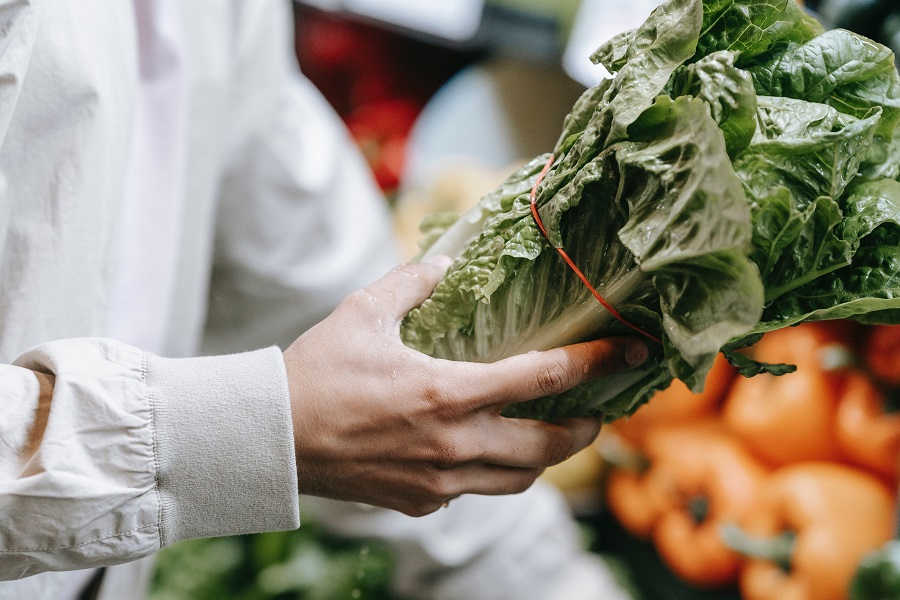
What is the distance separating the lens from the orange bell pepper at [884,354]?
1688mm

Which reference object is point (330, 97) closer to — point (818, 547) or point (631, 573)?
point (631, 573)

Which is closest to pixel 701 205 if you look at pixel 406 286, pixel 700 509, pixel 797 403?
pixel 406 286

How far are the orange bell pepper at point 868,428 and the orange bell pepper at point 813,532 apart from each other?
6 centimetres

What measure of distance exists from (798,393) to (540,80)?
5.53 ft

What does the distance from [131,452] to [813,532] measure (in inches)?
60.2

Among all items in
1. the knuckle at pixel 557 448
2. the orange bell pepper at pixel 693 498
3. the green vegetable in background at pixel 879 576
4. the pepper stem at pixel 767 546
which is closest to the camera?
the knuckle at pixel 557 448

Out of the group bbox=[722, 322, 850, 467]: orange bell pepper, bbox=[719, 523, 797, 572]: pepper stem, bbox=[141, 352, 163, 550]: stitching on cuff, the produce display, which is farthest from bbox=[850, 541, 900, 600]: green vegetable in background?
bbox=[141, 352, 163, 550]: stitching on cuff

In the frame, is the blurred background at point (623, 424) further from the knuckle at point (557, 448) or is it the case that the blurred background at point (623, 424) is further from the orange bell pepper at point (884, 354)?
the knuckle at point (557, 448)

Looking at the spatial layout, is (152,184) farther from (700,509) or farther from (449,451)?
(700,509)

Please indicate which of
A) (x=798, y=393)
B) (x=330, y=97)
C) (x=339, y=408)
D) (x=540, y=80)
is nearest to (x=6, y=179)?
(x=339, y=408)

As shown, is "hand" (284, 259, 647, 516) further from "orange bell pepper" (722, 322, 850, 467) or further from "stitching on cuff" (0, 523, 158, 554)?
"orange bell pepper" (722, 322, 850, 467)

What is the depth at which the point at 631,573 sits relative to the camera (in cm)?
232

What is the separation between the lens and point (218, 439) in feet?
3.05

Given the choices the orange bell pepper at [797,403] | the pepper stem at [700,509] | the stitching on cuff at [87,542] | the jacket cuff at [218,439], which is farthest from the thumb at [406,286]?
the pepper stem at [700,509]
